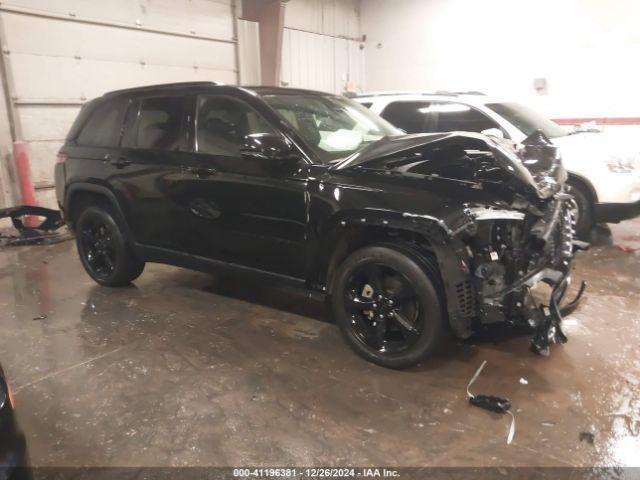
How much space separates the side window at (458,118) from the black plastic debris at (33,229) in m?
5.22

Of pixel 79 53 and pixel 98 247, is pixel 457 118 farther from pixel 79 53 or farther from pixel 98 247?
pixel 79 53

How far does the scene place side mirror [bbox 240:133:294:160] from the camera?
317cm

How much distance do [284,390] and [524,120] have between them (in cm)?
478

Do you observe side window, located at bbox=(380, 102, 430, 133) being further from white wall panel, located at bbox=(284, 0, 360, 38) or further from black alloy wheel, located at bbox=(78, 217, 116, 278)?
white wall panel, located at bbox=(284, 0, 360, 38)

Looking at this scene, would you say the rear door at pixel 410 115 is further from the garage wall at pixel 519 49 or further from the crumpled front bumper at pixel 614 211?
the garage wall at pixel 519 49

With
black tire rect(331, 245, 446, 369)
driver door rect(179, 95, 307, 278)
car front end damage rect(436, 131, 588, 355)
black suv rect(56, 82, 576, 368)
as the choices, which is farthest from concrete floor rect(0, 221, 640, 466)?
driver door rect(179, 95, 307, 278)

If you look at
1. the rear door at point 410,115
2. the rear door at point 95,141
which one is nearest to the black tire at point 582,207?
the rear door at point 410,115

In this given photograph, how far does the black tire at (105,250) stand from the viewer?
4500 millimetres

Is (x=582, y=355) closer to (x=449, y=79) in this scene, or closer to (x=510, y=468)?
(x=510, y=468)

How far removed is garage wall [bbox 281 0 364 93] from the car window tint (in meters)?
7.54

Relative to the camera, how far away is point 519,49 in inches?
421

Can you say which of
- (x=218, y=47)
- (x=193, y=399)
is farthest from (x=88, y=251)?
(x=218, y=47)

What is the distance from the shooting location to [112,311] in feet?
14.0

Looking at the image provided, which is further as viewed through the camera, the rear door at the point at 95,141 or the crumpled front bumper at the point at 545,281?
the rear door at the point at 95,141
